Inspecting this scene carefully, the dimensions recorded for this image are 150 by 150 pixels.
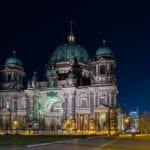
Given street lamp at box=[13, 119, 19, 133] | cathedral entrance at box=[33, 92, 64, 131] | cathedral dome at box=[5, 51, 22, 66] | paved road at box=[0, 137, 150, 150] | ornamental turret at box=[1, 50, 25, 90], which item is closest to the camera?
paved road at box=[0, 137, 150, 150]

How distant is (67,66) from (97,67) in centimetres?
1764

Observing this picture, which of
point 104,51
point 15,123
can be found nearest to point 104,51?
point 104,51

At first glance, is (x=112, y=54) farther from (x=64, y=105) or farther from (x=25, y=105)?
(x=25, y=105)

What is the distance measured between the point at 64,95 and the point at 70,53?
66.1ft

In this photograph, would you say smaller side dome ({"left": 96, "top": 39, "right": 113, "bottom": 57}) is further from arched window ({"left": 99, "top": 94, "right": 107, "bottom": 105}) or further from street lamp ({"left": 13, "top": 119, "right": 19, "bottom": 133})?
street lamp ({"left": 13, "top": 119, "right": 19, "bottom": 133})

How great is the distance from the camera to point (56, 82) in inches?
5748

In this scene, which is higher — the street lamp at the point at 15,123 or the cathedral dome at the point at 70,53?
the cathedral dome at the point at 70,53

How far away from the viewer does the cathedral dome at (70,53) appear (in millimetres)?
154500

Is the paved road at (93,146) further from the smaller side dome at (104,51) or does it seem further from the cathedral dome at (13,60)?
the cathedral dome at (13,60)

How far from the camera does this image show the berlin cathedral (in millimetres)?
133375

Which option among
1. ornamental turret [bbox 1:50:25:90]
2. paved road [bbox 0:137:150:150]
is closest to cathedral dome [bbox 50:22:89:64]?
ornamental turret [bbox 1:50:25:90]

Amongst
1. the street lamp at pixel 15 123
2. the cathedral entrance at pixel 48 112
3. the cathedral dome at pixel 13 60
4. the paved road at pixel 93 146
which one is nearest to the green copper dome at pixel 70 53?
the cathedral dome at pixel 13 60

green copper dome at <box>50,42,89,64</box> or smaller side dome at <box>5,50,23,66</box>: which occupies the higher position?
green copper dome at <box>50,42,89,64</box>

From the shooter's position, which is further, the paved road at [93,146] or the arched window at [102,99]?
the arched window at [102,99]
